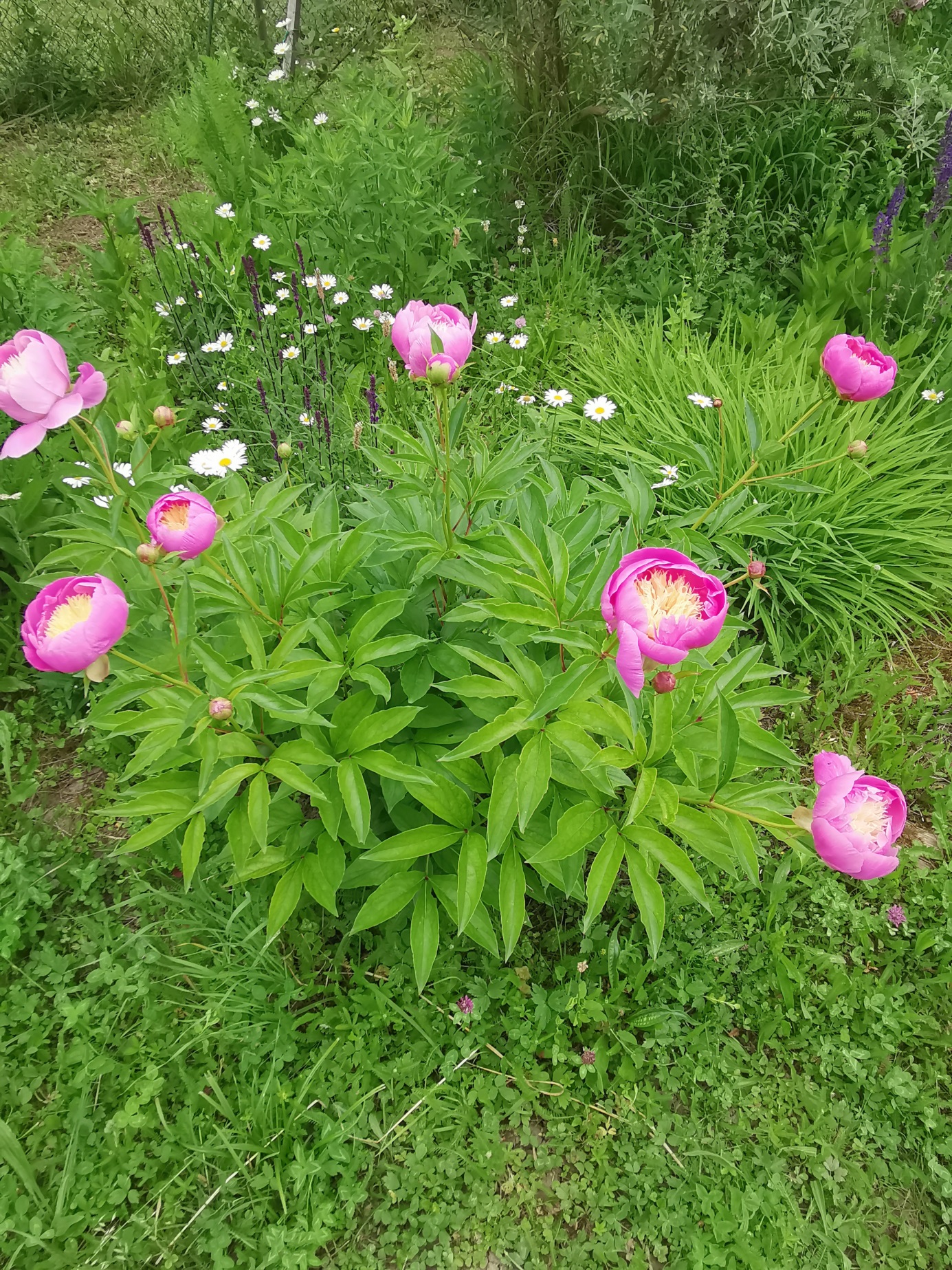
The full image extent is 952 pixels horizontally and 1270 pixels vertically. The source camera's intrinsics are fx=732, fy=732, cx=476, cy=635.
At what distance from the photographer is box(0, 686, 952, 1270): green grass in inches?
55.2

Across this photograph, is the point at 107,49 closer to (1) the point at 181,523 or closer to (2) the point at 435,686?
(1) the point at 181,523

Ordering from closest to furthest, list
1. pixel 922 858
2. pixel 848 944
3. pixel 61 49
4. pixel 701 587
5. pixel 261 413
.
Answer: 1. pixel 701 587
2. pixel 848 944
3. pixel 922 858
4. pixel 261 413
5. pixel 61 49

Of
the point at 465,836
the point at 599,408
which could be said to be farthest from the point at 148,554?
the point at 599,408

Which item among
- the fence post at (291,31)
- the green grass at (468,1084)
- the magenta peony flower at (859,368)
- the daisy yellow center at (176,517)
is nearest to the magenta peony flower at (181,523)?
the daisy yellow center at (176,517)

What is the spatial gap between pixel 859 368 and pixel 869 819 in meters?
0.76

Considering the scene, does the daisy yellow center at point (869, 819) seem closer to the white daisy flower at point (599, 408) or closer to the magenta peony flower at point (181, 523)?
the magenta peony flower at point (181, 523)

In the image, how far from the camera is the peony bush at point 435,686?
3.38 feet

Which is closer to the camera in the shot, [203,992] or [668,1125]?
[668,1125]

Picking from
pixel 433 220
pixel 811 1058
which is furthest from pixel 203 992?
pixel 433 220

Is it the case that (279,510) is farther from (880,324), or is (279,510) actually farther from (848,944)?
(880,324)

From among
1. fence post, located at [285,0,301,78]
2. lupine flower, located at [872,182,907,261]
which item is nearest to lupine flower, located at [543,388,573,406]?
lupine flower, located at [872,182,907,261]

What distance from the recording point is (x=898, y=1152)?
4.99ft

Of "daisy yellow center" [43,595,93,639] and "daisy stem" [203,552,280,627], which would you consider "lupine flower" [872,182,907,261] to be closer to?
"daisy stem" [203,552,280,627]

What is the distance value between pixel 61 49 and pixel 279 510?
598 cm
